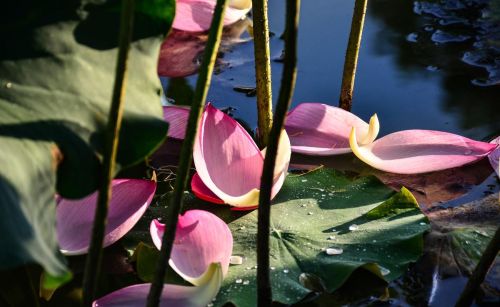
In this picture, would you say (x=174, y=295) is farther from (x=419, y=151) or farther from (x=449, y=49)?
(x=449, y=49)

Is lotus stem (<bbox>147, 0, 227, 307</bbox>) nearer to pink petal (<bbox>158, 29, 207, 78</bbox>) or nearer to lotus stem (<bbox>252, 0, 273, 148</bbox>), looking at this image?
lotus stem (<bbox>252, 0, 273, 148</bbox>)

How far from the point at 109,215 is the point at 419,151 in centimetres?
43

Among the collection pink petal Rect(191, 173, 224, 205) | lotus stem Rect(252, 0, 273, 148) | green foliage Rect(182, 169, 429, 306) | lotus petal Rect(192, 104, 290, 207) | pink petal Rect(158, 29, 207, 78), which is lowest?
pink petal Rect(158, 29, 207, 78)

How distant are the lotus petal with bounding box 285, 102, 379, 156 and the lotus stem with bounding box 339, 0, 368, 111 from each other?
0.17 feet

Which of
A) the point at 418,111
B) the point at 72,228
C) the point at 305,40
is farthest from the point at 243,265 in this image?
the point at 305,40

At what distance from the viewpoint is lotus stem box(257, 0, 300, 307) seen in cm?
61

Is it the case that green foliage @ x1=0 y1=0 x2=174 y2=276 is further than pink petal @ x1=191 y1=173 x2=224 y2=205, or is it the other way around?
pink petal @ x1=191 y1=173 x2=224 y2=205

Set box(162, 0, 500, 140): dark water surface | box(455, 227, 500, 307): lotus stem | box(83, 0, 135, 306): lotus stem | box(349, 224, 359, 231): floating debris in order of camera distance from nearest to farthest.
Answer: box(83, 0, 135, 306): lotus stem → box(455, 227, 500, 307): lotus stem → box(349, 224, 359, 231): floating debris → box(162, 0, 500, 140): dark water surface

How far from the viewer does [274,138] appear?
66 centimetres

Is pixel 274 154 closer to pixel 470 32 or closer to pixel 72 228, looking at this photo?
pixel 72 228

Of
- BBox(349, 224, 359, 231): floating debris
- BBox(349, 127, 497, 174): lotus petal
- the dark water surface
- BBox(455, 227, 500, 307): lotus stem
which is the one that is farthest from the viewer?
the dark water surface

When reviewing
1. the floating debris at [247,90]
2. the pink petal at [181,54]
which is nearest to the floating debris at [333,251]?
the floating debris at [247,90]

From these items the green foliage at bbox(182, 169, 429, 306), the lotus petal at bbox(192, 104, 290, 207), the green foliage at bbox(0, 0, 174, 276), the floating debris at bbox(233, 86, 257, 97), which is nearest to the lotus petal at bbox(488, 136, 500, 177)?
the green foliage at bbox(182, 169, 429, 306)

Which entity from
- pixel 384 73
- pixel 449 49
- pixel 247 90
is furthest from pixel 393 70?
pixel 247 90
